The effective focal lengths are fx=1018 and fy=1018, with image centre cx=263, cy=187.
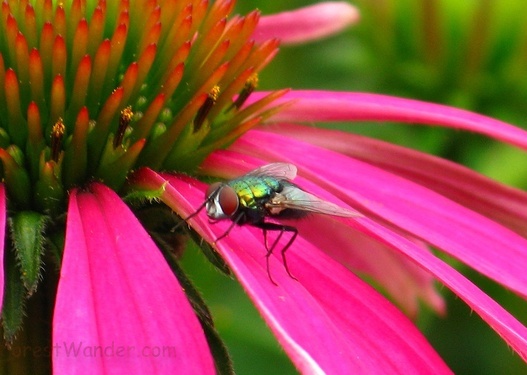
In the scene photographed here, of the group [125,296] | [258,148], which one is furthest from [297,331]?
[258,148]

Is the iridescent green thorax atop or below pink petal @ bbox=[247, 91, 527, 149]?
below

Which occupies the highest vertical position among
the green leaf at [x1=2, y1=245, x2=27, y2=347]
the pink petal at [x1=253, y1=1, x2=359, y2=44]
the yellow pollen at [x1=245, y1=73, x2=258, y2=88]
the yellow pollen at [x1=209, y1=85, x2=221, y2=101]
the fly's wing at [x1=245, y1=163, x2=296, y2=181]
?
the pink petal at [x1=253, y1=1, x2=359, y2=44]

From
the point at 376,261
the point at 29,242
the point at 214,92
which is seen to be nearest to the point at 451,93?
the point at 376,261

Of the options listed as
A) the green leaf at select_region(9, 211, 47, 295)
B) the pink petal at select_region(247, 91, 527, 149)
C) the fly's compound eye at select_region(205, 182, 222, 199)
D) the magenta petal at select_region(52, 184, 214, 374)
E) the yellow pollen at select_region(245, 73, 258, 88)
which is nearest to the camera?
the magenta petal at select_region(52, 184, 214, 374)

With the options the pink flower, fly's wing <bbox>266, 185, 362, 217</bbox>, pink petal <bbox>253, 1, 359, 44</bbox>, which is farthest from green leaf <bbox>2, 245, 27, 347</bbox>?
pink petal <bbox>253, 1, 359, 44</bbox>

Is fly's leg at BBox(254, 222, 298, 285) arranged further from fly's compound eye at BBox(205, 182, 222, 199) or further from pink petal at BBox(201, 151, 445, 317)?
pink petal at BBox(201, 151, 445, 317)

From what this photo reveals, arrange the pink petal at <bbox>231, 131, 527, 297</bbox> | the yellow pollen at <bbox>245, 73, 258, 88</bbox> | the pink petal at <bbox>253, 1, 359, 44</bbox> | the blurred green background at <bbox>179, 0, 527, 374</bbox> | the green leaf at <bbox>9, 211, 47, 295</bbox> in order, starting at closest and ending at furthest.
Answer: the green leaf at <bbox>9, 211, 47, 295</bbox> → the pink petal at <bbox>231, 131, 527, 297</bbox> → the yellow pollen at <bbox>245, 73, 258, 88</bbox> → the pink petal at <bbox>253, 1, 359, 44</bbox> → the blurred green background at <bbox>179, 0, 527, 374</bbox>

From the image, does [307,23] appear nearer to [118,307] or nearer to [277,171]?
[277,171]
